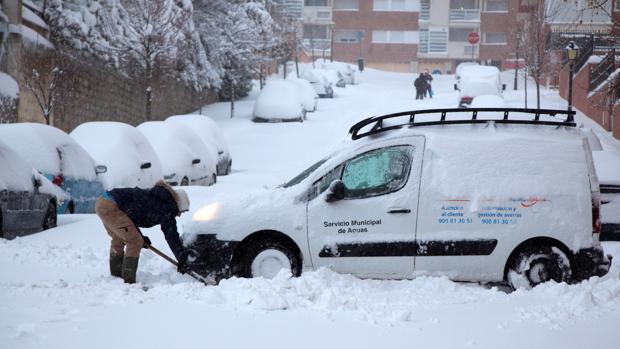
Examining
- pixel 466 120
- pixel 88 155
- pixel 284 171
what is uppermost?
pixel 466 120

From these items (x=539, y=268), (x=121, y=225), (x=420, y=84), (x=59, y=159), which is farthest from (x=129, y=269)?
(x=420, y=84)

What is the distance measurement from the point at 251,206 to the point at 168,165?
10474 mm

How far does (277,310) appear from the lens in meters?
7.34

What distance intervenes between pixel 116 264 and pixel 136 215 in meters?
0.56

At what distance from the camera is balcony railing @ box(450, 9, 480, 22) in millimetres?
76438

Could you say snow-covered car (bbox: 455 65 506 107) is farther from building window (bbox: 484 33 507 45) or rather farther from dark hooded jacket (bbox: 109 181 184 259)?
building window (bbox: 484 33 507 45)

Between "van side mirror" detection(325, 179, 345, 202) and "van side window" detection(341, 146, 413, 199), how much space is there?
0.41 ft

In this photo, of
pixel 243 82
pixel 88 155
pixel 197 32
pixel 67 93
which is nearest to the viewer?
pixel 88 155

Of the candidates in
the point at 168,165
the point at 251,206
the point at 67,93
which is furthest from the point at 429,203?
the point at 67,93

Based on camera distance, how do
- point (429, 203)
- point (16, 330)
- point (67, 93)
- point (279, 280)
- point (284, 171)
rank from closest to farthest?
point (16, 330) → point (279, 280) → point (429, 203) → point (284, 171) → point (67, 93)

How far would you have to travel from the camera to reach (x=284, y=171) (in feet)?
82.2

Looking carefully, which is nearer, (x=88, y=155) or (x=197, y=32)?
(x=88, y=155)

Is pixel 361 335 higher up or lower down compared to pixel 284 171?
higher up

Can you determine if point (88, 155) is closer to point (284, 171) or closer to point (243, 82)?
point (284, 171)
